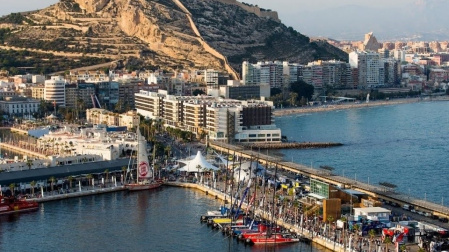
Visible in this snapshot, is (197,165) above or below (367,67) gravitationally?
below

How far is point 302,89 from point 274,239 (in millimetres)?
28766

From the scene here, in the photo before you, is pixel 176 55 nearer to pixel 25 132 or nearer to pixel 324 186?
pixel 25 132

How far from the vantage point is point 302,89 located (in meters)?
42.7

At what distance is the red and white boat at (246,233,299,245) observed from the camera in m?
14.3

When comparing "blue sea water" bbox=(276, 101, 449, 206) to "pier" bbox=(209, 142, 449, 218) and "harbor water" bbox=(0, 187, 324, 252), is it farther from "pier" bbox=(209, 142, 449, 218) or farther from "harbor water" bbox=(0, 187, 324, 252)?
"harbor water" bbox=(0, 187, 324, 252)

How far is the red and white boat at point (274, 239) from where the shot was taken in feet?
46.8

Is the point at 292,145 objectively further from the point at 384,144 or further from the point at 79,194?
the point at 79,194

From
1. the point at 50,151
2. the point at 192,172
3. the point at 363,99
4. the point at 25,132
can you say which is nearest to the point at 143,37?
the point at 363,99

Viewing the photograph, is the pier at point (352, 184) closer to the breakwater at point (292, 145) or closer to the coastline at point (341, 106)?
the breakwater at point (292, 145)

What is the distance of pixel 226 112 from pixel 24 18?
1028 inches

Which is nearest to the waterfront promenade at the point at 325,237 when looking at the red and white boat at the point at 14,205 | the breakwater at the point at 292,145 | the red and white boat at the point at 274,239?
the red and white boat at the point at 274,239

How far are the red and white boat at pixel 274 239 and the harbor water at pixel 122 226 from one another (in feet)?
0.54

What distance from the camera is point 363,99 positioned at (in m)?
45.2

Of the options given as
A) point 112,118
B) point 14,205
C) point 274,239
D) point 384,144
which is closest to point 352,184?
point 274,239
